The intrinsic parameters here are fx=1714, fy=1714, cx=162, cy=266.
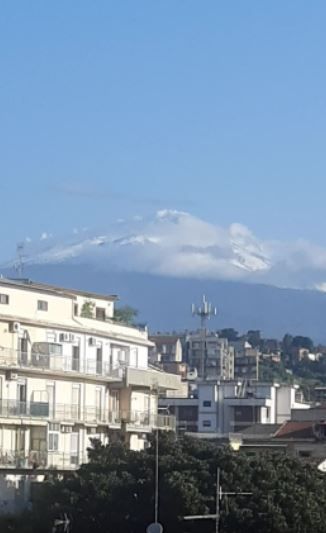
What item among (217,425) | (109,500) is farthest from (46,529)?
(217,425)

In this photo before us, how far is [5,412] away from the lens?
65.8 meters

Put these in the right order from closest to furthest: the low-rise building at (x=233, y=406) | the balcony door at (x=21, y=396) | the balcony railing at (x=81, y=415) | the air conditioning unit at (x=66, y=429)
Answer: the balcony railing at (x=81, y=415) < the balcony door at (x=21, y=396) < the air conditioning unit at (x=66, y=429) < the low-rise building at (x=233, y=406)

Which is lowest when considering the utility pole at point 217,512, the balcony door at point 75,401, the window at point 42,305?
the utility pole at point 217,512

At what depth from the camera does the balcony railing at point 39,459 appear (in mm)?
64875

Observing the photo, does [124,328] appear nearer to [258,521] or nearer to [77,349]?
[77,349]

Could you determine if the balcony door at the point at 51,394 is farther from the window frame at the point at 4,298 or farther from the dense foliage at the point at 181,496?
the dense foliage at the point at 181,496

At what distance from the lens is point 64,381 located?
6950cm

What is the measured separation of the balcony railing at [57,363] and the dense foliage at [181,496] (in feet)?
19.8

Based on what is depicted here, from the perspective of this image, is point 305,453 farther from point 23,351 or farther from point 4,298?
point 4,298

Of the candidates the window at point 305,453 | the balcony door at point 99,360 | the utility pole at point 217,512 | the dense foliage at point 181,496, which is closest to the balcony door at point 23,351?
the balcony door at point 99,360

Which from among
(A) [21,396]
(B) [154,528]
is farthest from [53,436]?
(B) [154,528]

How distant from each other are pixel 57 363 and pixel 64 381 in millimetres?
943

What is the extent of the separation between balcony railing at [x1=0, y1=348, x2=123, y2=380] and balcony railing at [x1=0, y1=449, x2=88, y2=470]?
338 cm

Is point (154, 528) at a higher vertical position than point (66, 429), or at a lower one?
lower
